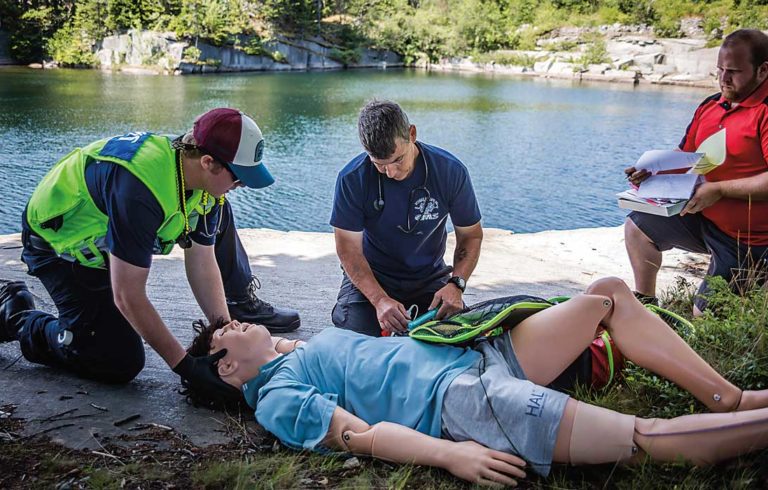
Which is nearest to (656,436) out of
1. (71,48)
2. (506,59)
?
(71,48)

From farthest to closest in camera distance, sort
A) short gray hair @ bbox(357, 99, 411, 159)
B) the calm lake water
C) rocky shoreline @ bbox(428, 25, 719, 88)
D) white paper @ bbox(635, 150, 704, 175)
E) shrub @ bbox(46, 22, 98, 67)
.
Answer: rocky shoreline @ bbox(428, 25, 719, 88) → shrub @ bbox(46, 22, 98, 67) → the calm lake water → white paper @ bbox(635, 150, 704, 175) → short gray hair @ bbox(357, 99, 411, 159)

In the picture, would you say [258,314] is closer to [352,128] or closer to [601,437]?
[601,437]

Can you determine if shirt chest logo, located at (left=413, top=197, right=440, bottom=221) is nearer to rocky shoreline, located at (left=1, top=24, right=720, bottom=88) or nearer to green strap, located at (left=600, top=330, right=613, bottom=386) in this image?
green strap, located at (left=600, top=330, right=613, bottom=386)

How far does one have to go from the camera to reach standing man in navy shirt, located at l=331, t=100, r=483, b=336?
3875mm

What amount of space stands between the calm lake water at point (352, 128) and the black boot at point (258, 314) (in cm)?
781

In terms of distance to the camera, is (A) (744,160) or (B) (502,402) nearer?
Answer: (B) (502,402)

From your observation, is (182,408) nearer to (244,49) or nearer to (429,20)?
(244,49)

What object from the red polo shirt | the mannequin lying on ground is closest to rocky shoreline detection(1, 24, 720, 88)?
the red polo shirt

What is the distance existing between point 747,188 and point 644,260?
0.73 meters

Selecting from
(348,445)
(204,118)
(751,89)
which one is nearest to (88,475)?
(348,445)

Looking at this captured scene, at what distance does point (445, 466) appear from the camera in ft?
8.18

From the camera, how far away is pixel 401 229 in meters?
3.99

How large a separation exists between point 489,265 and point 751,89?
3226 millimetres

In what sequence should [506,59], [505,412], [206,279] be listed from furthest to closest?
[506,59] → [206,279] → [505,412]
